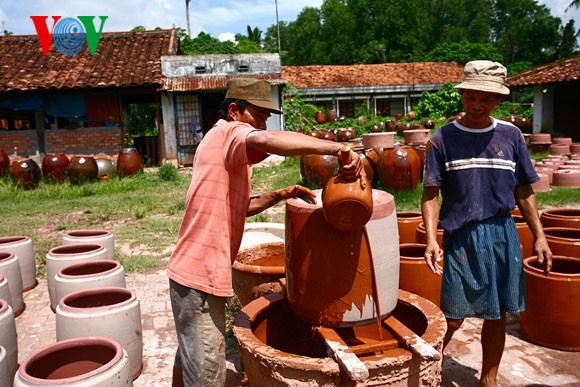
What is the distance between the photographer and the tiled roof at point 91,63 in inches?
575

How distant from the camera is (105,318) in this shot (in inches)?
126

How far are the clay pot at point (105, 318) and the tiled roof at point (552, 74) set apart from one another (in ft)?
53.3

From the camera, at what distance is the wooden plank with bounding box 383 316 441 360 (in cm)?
200

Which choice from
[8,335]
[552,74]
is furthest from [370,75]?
[8,335]

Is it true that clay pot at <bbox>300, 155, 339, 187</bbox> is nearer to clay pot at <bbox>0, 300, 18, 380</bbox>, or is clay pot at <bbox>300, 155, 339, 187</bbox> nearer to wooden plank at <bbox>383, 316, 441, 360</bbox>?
clay pot at <bbox>0, 300, 18, 380</bbox>

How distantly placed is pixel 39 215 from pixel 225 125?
27.2 feet

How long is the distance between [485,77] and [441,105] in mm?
25493

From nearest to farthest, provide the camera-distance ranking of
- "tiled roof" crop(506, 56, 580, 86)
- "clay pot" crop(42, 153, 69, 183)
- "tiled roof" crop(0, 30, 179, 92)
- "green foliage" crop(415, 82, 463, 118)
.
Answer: "clay pot" crop(42, 153, 69, 183) < "tiled roof" crop(0, 30, 179, 92) < "tiled roof" crop(506, 56, 580, 86) < "green foliage" crop(415, 82, 463, 118)

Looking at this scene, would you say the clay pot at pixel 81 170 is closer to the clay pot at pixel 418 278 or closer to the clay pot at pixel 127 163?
Result: the clay pot at pixel 127 163

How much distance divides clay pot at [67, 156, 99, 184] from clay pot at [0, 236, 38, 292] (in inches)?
283

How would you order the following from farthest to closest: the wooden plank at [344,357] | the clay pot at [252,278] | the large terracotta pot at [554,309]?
the large terracotta pot at [554,309] → the clay pot at [252,278] → the wooden plank at [344,357]

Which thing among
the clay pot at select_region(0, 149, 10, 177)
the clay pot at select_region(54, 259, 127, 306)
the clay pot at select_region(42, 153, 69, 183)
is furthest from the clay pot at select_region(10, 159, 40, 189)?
the clay pot at select_region(54, 259, 127, 306)

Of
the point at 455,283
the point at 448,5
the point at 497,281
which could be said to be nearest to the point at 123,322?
the point at 455,283

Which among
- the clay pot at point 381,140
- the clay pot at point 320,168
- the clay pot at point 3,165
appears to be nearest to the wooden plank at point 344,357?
the clay pot at point 320,168
